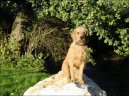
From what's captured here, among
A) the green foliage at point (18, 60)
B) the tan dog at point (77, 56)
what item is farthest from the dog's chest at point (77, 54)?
the green foliage at point (18, 60)

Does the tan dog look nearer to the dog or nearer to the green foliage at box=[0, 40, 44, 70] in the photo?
the dog

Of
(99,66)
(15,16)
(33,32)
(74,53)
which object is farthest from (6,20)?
(74,53)

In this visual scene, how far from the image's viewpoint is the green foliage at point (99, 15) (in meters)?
19.3

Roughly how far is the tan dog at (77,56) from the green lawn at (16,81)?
15.5 feet

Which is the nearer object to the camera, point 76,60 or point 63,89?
point 63,89

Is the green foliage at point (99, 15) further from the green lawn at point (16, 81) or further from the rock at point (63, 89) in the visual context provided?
the rock at point (63, 89)

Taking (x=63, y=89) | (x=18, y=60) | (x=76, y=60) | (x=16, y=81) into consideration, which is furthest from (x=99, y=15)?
(x=63, y=89)

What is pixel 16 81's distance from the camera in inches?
678

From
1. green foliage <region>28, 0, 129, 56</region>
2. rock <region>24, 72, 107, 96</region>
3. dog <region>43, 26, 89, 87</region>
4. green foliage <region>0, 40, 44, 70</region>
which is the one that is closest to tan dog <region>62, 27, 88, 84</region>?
dog <region>43, 26, 89, 87</region>

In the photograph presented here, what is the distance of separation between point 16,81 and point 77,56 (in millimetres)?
6885

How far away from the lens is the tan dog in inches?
419

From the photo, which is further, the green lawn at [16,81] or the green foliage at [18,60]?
the green foliage at [18,60]

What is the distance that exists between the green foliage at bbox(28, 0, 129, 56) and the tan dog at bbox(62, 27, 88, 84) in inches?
330

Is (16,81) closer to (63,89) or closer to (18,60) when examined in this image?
(18,60)
